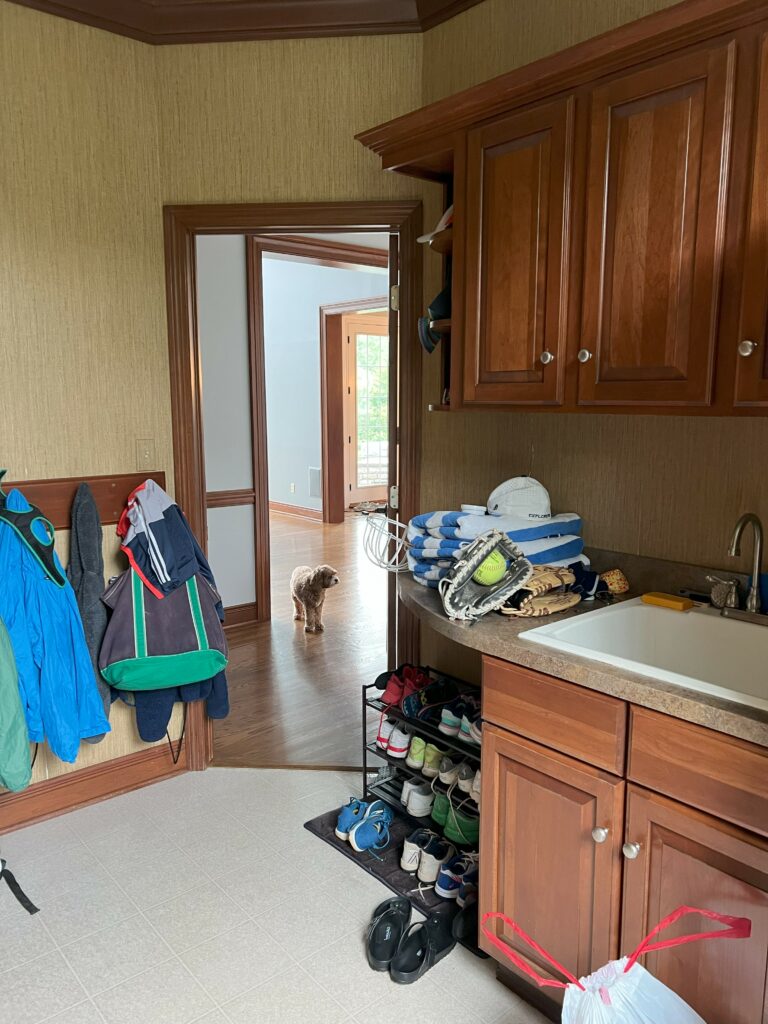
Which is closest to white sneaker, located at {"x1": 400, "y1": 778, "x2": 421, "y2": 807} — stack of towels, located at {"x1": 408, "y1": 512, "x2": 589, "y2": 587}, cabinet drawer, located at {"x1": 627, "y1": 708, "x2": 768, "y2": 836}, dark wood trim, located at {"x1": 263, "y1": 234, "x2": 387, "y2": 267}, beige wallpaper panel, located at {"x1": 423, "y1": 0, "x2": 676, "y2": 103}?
stack of towels, located at {"x1": 408, "y1": 512, "x2": 589, "y2": 587}

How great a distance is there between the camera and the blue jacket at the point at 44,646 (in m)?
2.33

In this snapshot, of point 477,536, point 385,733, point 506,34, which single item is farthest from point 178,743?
point 506,34

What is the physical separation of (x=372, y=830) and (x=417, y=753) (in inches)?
11.1

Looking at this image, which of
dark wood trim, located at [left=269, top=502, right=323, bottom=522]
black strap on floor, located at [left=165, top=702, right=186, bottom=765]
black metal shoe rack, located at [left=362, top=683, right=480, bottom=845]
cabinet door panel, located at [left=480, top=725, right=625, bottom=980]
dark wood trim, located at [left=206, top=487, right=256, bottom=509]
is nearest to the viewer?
cabinet door panel, located at [left=480, top=725, right=625, bottom=980]

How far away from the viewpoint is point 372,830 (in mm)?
2443

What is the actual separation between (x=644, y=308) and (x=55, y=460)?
1913 millimetres

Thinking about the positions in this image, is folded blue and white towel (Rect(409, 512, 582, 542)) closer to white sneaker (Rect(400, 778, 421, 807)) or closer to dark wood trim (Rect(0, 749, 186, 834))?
white sneaker (Rect(400, 778, 421, 807))

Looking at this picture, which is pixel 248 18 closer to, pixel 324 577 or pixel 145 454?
pixel 145 454

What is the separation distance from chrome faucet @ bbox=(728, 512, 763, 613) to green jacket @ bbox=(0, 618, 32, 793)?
1887 mm

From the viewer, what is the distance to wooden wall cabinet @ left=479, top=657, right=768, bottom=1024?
1.34 m

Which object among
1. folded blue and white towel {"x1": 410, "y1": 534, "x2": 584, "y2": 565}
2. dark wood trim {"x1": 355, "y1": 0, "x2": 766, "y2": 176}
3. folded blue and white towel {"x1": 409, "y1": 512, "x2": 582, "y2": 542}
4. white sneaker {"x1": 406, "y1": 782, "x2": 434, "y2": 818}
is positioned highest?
dark wood trim {"x1": 355, "y1": 0, "x2": 766, "y2": 176}

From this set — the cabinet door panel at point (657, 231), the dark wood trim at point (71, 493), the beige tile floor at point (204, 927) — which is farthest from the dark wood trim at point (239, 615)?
the cabinet door panel at point (657, 231)

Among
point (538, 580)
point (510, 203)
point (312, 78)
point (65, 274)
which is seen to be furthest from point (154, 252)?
point (538, 580)

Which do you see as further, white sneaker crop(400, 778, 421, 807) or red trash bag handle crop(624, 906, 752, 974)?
white sneaker crop(400, 778, 421, 807)
